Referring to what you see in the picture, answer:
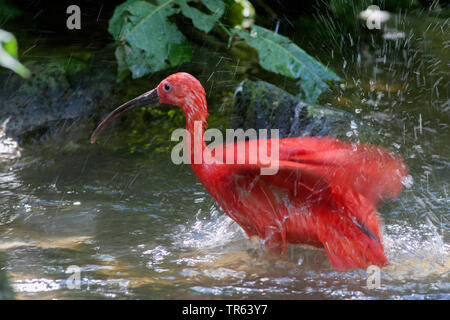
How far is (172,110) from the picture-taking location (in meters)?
5.87

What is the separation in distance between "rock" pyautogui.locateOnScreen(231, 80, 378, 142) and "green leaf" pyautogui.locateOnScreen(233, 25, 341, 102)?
48cm

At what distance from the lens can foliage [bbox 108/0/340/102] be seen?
5434 mm

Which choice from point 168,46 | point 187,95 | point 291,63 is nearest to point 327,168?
point 187,95

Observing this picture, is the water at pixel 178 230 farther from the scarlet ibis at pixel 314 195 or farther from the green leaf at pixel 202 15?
the green leaf at pixel 202 15

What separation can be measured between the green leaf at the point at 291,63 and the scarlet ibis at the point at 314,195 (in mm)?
1944

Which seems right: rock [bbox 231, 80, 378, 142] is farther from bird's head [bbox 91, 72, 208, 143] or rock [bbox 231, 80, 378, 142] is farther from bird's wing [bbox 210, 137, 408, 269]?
bird's head [bbox 91, 72, 208, 143]

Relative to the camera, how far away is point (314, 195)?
10.8 feet

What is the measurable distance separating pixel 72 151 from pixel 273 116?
175 cm

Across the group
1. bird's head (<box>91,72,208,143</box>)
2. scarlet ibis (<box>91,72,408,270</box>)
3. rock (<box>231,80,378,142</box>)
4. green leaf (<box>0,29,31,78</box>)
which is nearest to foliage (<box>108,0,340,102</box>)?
rock (<box>231,80,378,142</box>)

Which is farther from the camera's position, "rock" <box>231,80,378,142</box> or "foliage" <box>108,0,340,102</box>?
"foliage" <box>108,0,340,102</box>

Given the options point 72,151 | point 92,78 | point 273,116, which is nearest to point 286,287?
point 273,116

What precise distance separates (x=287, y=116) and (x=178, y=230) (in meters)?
1.68

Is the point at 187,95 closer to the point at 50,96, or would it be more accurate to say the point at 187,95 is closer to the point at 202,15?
the point at 202,15

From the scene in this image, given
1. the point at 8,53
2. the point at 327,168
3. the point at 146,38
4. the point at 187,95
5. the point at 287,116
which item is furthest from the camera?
the point at 146,38
